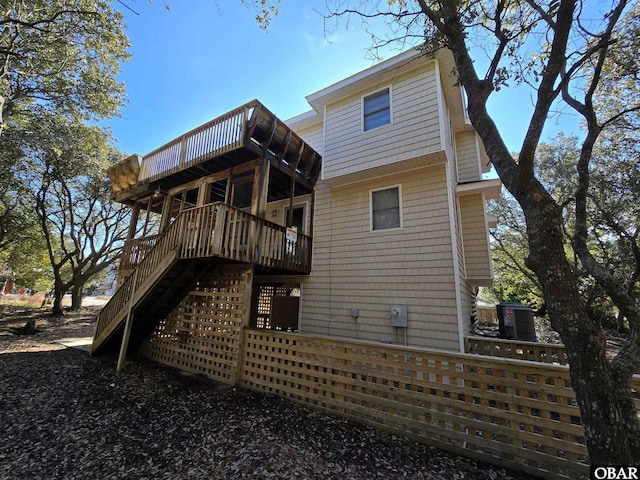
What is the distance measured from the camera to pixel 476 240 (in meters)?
7.50

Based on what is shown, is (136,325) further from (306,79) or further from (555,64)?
(555,64)

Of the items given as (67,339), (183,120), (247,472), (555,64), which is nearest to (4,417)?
(247,472)

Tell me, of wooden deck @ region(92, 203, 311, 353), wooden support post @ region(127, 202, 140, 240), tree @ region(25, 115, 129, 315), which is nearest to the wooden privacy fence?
wooden deck @ region(92, 203, 311, 353)

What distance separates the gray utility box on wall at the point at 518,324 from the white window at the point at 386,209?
15.3ft

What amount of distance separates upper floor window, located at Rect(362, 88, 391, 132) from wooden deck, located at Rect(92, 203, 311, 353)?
400cm

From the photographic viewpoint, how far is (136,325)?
267 inches

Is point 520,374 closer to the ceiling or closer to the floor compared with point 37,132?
closer to the floor

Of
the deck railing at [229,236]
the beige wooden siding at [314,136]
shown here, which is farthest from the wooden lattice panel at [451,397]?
the beige wooden siding at [314,136]

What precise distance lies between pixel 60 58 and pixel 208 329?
977cm

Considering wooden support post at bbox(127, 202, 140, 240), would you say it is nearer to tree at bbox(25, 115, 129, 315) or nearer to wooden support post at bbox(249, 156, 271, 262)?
tree at bbox(25, 115, 129, 315)

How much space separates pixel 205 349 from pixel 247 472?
11.9 ft

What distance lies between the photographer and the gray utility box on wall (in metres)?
7.53

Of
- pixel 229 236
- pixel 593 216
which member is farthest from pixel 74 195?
pixel 593 216

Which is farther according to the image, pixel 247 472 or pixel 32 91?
pixel 32 91
